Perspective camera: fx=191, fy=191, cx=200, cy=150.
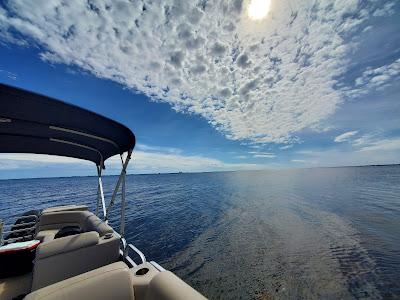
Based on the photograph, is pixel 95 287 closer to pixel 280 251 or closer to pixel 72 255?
pixel 72 255

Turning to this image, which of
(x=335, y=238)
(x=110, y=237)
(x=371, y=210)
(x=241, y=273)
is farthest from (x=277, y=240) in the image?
(x=371, y=210)

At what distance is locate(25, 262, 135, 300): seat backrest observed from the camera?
1900 mm

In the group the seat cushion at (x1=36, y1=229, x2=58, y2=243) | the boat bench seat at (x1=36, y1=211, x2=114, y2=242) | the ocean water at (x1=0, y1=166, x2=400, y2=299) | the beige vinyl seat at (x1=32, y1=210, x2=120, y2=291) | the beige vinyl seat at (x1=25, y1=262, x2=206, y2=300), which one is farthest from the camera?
the ocean water at (x1=0, y1=166, x2=400, y2=299)

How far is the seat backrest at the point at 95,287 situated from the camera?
190 cm

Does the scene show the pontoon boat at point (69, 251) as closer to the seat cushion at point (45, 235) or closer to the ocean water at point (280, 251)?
the seat cushion at point (45, 235)

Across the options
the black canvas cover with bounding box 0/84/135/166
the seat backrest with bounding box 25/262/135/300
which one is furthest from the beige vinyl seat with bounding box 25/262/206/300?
the black canvas cover with bounding box 0/84/135/166

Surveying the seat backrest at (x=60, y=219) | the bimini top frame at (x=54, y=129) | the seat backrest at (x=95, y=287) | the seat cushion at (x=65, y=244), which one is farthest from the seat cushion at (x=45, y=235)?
the seat backrest at (x=95, y=287)

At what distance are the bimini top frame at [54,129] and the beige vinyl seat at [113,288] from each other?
2520mm

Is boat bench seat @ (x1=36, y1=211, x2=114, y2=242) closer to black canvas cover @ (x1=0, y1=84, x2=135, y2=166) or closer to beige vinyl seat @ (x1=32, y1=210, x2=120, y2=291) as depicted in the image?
black canvas cover @ (x1=0, y1=84, x2=135, y2=166)

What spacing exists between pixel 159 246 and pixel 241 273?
569 cm

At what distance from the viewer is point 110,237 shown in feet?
14.0

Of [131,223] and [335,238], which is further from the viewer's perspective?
[131,223]

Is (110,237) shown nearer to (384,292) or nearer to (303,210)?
(384,292)

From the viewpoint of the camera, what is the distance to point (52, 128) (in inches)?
189
